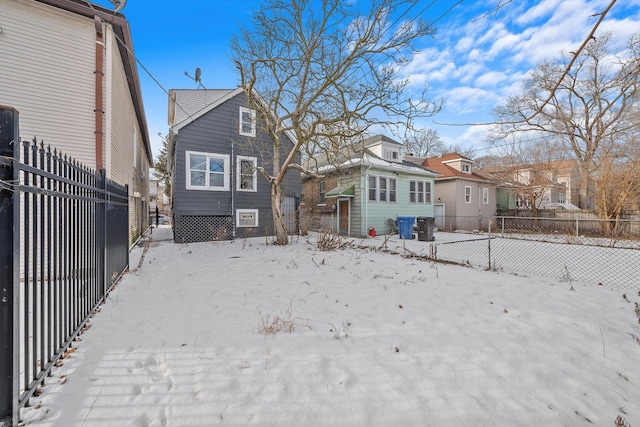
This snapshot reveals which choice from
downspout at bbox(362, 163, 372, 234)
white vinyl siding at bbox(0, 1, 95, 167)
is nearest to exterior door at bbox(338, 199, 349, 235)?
downspout at bbox(362, 163, 372, 234)

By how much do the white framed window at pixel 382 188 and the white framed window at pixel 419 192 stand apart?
4.92ft

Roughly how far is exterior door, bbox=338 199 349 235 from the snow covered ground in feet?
33.0

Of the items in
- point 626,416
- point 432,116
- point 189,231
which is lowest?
point 626,416

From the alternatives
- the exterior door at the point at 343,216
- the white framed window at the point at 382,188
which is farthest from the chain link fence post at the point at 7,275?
the exterior door at the point at 343,216

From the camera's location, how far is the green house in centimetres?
1379

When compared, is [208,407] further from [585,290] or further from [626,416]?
[585,290]

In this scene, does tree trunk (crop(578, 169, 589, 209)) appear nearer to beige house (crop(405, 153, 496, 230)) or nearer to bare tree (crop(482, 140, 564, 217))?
bare tree (crop(482, 140, 564, 217))

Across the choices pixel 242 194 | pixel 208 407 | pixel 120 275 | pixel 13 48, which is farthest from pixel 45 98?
pixel 208 407

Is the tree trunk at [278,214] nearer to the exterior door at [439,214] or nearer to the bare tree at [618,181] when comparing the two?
the exterior door at [439,214]

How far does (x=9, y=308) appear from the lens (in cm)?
155

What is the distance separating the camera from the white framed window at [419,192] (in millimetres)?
16109

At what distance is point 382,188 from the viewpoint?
48.1ft

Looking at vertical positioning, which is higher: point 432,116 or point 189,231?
point 432,116

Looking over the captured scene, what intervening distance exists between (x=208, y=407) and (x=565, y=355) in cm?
326
